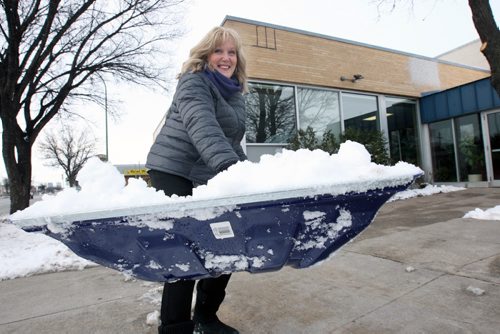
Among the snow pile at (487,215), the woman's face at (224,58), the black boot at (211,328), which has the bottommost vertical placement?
the black boot at (211,328)

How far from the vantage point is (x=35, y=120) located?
40.9 feet

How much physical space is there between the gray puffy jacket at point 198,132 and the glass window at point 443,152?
1252 centimetres

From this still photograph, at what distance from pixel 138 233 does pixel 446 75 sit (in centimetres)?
1640

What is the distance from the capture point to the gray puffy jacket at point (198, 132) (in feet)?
4.53

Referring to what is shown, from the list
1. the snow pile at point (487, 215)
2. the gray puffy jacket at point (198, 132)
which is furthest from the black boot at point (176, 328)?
the snow pile at point (487, 215)

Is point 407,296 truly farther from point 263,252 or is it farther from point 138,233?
point 138,233

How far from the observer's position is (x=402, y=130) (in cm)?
1312

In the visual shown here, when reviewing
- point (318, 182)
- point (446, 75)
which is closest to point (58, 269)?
point (318, 182)

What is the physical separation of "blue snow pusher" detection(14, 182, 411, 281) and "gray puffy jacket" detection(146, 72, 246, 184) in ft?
1.03

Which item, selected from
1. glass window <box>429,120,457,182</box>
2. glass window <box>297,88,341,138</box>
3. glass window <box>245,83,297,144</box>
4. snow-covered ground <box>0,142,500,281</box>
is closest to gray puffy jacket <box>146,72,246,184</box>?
snow-covered ground <box>0,142,500,281</box>

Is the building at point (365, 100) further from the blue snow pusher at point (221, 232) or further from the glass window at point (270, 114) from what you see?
the blue snow pusher at point (221, 232)

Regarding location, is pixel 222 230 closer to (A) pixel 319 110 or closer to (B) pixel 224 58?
(B) pixel 224 58

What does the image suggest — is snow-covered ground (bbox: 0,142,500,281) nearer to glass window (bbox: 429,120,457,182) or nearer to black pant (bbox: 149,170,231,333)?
black pant (bbox: 149,170,231,333)

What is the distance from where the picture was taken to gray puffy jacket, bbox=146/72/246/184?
1382 millimetres
